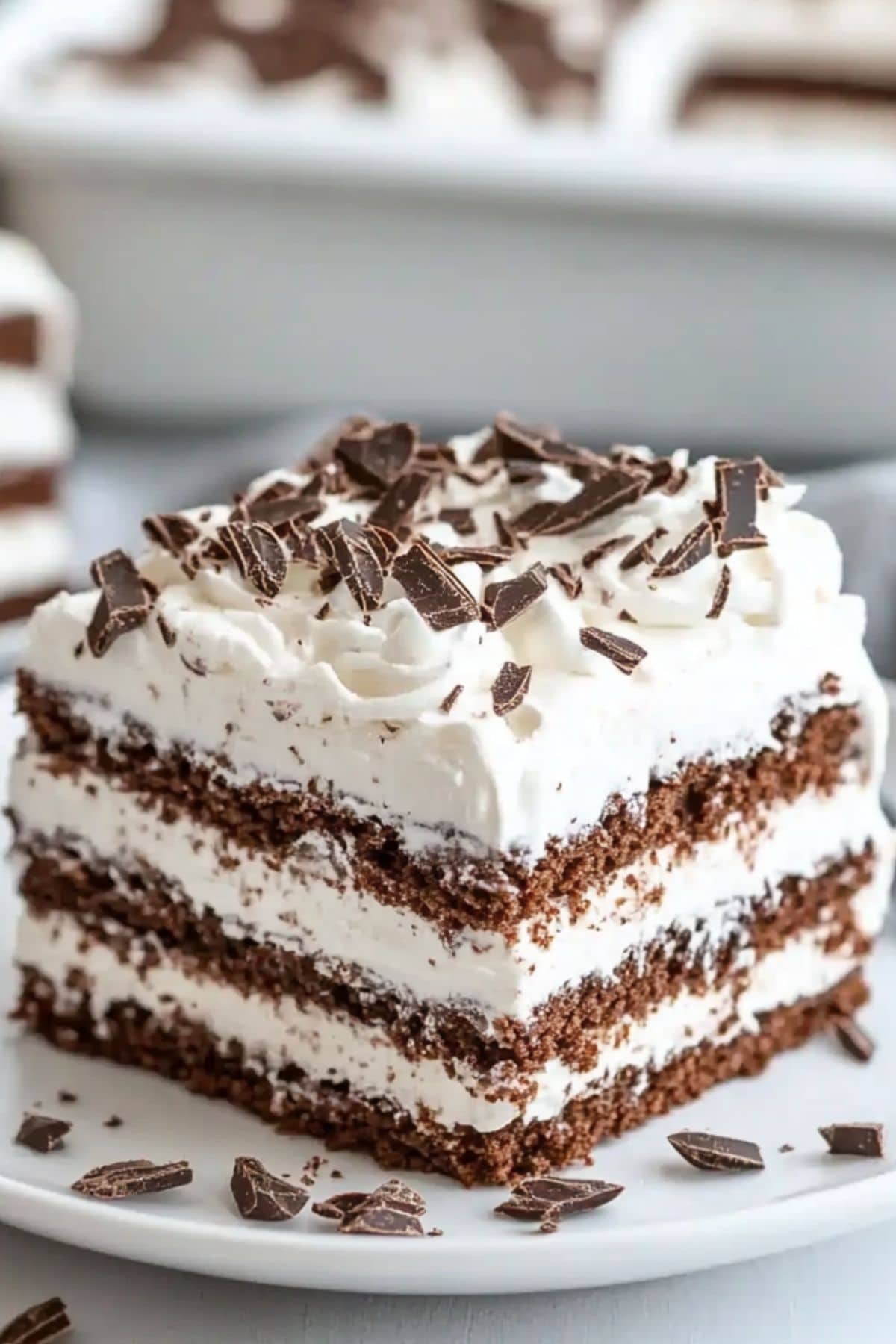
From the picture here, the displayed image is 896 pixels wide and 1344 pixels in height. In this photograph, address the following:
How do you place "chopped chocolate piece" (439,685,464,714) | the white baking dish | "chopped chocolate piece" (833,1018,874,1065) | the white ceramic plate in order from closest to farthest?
1. the white ceramic plate
2. "chopped chocolate piece" (439,685,464,714)
3. "chopped chocolate piece" (833,1018,874,1065)
4. the white baking dish

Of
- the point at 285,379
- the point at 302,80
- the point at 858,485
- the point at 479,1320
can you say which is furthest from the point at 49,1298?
the point at 302,80

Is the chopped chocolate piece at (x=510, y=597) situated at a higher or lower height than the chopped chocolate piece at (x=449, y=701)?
higher

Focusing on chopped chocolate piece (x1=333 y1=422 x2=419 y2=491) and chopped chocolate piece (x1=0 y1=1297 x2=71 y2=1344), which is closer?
chopped chocolate piece (x1=0 y1=1297 x2=71 y2=1344)

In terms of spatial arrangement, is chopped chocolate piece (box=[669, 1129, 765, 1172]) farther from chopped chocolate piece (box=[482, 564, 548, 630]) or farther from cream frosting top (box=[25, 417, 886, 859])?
chopped chocolate piece (box=[482, 564, 548, 630])

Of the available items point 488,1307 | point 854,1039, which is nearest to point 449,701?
point 488,1307

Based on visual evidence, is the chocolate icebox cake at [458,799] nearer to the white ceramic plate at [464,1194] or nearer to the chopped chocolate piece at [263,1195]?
the white ceramic plate at [464,1194]

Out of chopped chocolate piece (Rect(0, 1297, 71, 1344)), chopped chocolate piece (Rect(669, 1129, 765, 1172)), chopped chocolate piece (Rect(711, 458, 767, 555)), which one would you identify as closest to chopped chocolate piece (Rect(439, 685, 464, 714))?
chopped chocolate piece (Rect(711, 458, 767, 555))

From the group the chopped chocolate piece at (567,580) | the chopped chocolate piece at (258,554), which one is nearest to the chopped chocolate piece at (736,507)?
the chopped chocolate piece at (567,580)

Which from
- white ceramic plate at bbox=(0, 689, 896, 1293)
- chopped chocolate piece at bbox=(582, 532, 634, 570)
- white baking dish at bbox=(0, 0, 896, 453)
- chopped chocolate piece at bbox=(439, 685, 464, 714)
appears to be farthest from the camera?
white baking dish at bbox=(0, 0, 896, 453)
